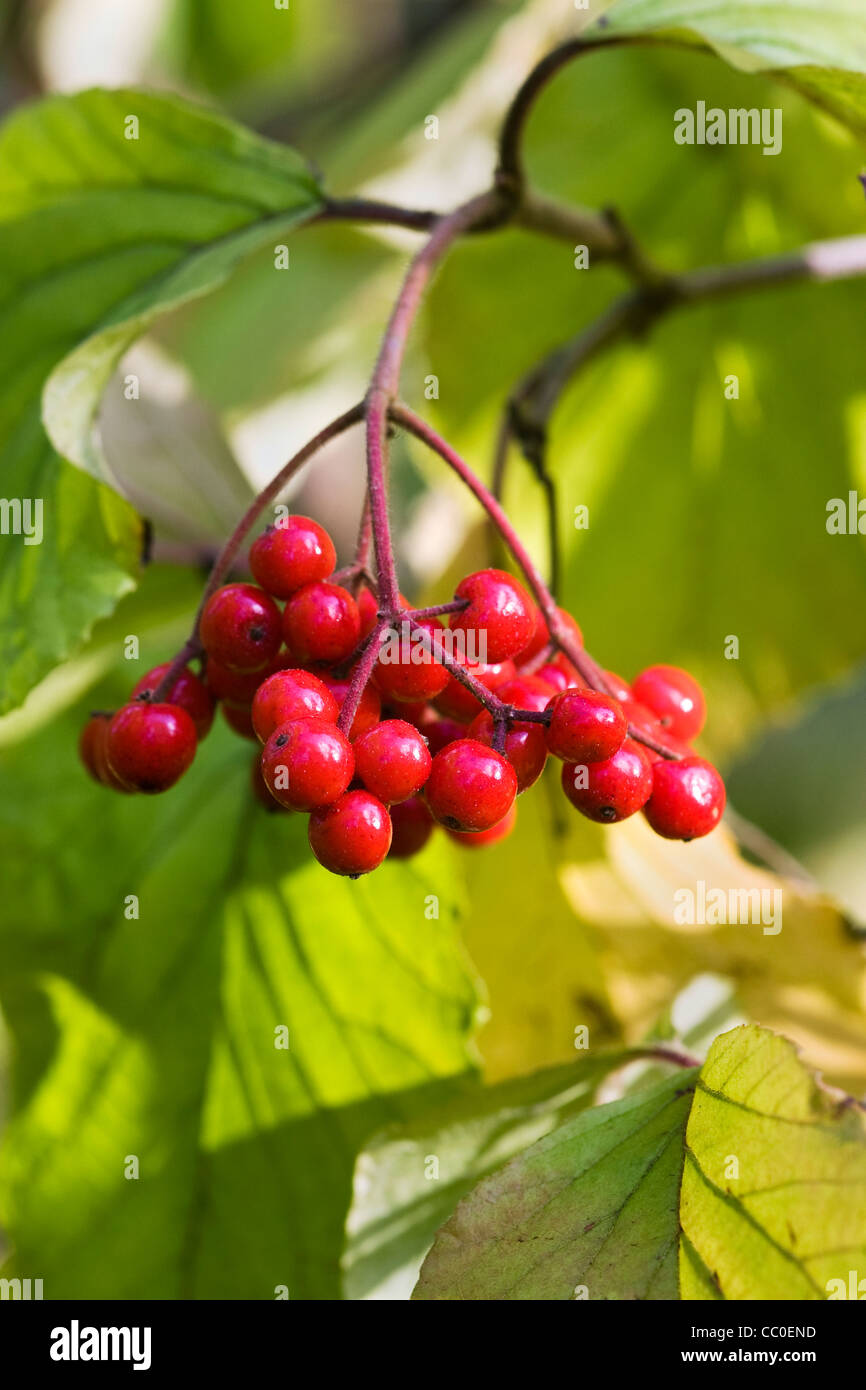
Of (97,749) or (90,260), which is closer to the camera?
(97,749)

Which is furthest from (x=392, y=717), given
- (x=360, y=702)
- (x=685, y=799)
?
(x=685, y=799)

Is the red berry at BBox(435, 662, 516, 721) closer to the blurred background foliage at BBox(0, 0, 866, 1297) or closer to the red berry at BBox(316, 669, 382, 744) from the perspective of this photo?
the red berry at BBox(316, 669, 382, 744)

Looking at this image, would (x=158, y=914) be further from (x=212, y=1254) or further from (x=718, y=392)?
(x=718, y=392)

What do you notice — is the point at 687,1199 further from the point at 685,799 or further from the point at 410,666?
the point at 410,666

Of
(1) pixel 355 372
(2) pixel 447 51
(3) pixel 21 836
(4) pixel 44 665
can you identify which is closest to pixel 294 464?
(4) pixel 44 665

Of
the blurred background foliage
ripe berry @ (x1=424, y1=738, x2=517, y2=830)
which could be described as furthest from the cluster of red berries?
the blurred background foliage

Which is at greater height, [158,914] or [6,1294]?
[158,914]
